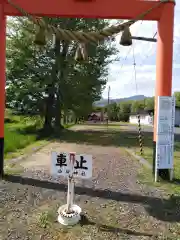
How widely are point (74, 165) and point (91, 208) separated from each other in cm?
98

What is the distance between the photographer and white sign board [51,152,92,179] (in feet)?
14.7

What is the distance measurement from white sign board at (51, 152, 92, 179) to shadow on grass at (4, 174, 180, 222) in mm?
1324

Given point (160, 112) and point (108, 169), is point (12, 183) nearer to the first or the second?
point (108, 169)

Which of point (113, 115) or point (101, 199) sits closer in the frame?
point (101, 199)

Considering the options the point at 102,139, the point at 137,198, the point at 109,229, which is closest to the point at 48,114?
the point at 102,139

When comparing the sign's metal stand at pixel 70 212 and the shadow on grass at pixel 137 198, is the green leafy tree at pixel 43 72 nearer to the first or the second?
the shadow on grass at pixel 137 198

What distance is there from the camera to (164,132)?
686cm

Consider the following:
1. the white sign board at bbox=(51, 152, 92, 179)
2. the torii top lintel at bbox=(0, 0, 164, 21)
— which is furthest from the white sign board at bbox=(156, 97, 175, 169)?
the white sign board at bbox=(51, 152, 92, 179)

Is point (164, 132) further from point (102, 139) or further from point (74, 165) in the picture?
point (102, 139)

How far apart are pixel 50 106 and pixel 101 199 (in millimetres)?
14539

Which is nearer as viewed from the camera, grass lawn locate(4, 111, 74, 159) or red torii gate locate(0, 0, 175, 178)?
red torii gate locate(0, 0, 175, 178)

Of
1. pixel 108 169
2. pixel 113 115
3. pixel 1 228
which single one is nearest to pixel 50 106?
pixel 108 169

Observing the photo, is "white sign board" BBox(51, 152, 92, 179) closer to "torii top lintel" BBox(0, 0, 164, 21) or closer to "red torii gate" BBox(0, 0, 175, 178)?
"red torii gate" BBox(0, 0, 175, 178)

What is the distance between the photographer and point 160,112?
681 cm
